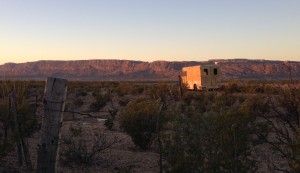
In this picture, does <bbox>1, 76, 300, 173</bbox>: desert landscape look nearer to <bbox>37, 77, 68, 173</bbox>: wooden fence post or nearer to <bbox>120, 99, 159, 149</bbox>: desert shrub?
<bbox>120, 99, 159, 149</bbox>: desert shrub

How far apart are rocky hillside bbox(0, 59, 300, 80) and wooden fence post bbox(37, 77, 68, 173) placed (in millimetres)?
137653

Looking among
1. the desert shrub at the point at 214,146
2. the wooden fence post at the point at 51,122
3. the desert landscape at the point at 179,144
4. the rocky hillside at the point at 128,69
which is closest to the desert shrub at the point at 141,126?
the desert landscape at the point at 179,144

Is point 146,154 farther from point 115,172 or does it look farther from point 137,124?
point 115,172

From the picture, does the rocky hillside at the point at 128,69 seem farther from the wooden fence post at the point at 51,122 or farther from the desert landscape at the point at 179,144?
the wooden fence post at the point at 51,122

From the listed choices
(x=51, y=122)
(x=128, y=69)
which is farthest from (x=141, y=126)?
(x=128, y=69)

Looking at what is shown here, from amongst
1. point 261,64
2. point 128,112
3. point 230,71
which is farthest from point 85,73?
point 128,112

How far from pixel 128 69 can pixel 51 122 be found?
16916 centimetres

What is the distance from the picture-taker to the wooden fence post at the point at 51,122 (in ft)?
17.0

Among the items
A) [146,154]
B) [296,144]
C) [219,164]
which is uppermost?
[296,144]

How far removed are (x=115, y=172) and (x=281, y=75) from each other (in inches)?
5339

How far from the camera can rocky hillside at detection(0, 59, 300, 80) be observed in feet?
490

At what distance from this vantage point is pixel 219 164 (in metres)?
6.55

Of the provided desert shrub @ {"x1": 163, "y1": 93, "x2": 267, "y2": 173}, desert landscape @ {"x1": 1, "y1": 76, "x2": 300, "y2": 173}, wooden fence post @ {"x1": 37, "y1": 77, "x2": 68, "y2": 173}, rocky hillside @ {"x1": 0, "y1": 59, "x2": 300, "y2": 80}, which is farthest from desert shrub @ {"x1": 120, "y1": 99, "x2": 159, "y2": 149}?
rocky hillside @ {"x1": 0, "y1": 59, "x2": 300, "y2": 80}

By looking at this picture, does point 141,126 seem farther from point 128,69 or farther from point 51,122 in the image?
point 128,69
